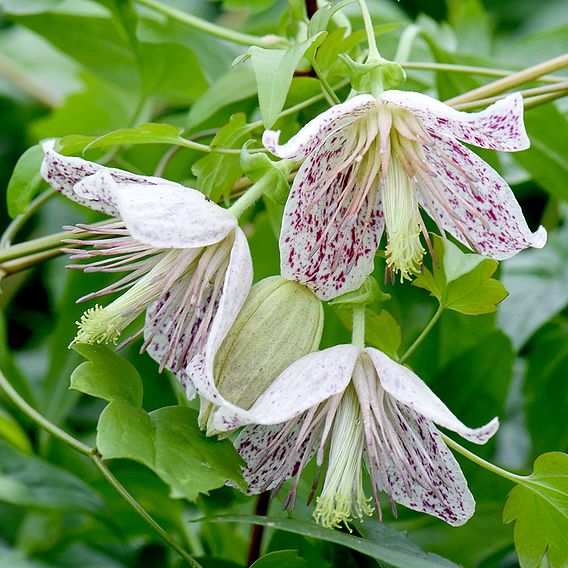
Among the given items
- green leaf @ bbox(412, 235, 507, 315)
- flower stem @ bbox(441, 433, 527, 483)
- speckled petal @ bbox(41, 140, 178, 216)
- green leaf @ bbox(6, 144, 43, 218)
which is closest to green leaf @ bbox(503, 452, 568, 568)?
flower stem @ bbox(441, 433, 527, 483)

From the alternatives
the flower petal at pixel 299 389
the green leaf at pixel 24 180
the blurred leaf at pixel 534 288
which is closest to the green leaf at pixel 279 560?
the flower petal at pixel 299 389

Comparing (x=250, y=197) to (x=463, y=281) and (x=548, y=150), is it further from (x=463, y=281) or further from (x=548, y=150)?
(x=548, y=150)

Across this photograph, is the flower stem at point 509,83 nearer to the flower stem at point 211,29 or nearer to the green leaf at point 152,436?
the flower stem at point 211,29

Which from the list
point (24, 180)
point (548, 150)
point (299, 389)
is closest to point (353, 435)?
point (299, 389)

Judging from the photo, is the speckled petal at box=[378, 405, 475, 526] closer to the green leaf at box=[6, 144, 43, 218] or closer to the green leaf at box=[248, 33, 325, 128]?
the green leaf at box=[248, 33, 325, 128]

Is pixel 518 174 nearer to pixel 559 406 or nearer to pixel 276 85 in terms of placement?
pixel 559 406

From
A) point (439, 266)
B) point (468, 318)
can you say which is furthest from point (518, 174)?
point (439, 266)

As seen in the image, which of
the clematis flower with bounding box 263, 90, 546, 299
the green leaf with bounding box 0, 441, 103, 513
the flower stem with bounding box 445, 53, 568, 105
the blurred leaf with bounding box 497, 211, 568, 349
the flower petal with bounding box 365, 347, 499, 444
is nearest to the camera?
the flower petal with bounding box 365, 347, 499, 444
